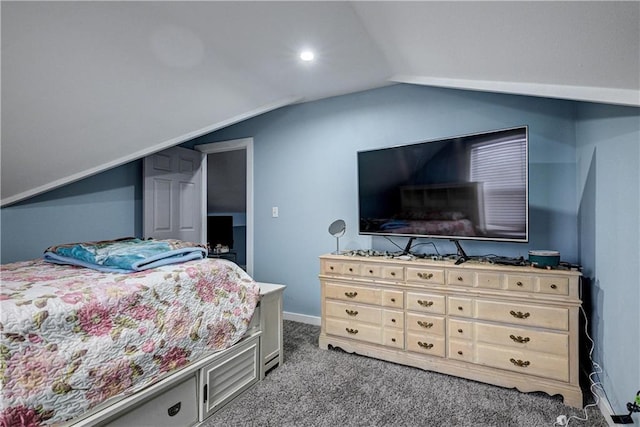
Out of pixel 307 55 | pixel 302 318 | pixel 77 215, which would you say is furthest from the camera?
pixel 302 318

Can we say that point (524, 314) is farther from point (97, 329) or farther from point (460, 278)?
point (97, 329)

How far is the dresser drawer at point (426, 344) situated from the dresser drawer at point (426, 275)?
0.37m

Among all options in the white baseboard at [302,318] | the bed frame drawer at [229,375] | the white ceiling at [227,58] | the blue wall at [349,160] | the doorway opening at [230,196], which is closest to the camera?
the white ceiling at [227,58]

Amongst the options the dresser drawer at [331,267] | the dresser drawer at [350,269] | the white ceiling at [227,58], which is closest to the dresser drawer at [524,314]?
the dresser drawer at [350,269]

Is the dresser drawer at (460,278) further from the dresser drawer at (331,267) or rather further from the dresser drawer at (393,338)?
the dresser drawer at (331,267)

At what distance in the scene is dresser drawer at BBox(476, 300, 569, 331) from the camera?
1818 mm

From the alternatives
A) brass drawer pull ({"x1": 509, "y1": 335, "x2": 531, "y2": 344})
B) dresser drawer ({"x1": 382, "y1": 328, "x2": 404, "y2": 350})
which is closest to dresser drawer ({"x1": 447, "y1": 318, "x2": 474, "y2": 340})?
brass drawer pull ({"x1": 509, "y1": 335, "x2": 531, "y2": 344})

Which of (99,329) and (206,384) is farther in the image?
(206,384)

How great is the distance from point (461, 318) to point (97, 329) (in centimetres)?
199

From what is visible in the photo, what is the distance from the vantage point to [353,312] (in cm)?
246

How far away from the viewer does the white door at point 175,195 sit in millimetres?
3266

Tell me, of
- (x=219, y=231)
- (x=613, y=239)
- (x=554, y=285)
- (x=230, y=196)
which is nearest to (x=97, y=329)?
(x=554, y=285)

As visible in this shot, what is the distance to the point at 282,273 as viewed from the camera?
3424 millimetres

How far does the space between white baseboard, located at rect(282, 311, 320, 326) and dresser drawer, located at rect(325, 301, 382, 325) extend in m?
0.69
